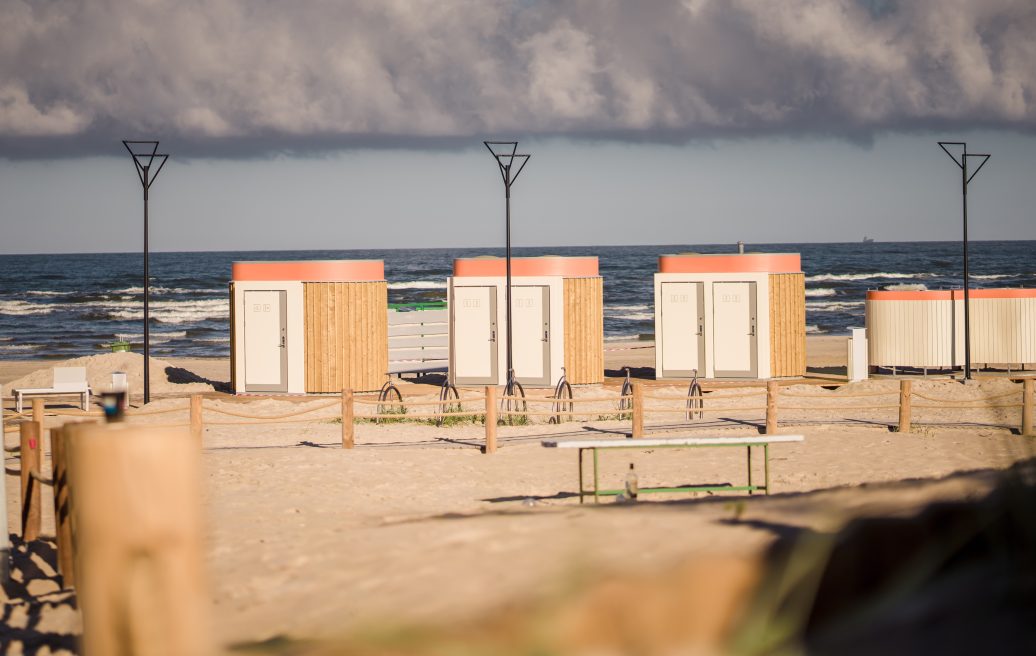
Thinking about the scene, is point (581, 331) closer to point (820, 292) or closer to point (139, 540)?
point (139, 540)

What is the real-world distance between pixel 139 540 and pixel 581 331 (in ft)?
57.2

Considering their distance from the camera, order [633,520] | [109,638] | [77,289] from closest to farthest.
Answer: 1. [109,638]
2. [633,520]
3. [77,289]

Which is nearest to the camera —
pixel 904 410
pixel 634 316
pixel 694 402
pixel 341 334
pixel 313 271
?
pixel 904 410

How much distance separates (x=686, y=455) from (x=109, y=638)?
1089cm

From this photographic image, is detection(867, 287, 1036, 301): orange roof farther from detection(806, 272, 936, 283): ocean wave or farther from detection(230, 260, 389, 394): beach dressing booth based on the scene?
detection(806, 272, 936, 283): ocean wave

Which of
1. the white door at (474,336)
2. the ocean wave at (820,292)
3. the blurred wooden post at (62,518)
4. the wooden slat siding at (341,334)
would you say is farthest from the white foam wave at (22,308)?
the blurred wooden post at (62,518)

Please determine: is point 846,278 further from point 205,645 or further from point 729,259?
point 205,645

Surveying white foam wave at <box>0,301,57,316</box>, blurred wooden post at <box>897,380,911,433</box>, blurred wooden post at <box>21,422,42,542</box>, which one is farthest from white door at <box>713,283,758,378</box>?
white foam wave at <box>0,301,57,316</box>

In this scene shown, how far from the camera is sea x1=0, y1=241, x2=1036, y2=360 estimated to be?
131 ft

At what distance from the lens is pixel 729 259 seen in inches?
800

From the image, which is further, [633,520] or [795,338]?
[795,338]

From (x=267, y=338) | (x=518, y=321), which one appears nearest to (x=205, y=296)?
(x=267, y=338)

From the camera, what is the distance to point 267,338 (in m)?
19.5

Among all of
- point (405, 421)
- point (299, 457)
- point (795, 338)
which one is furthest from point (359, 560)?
point (795, 338)
